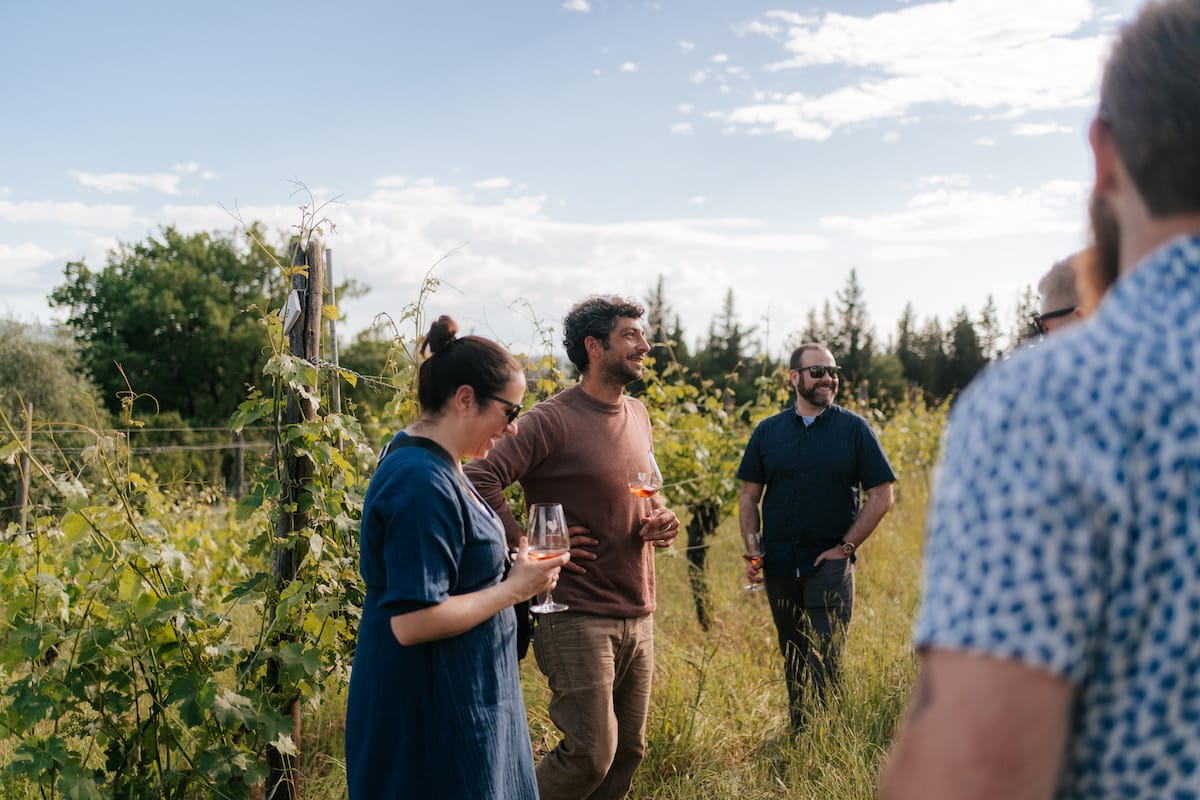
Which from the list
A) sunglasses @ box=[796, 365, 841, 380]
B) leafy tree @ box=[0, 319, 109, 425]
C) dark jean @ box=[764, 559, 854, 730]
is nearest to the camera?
dark jean @ box=[764, 559, 854, 730]

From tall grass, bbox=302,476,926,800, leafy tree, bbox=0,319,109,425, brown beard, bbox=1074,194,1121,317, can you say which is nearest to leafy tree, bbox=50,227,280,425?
leafy tree, bbox=0,319,109,425

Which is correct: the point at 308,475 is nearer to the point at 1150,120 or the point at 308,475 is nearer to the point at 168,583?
the point at 168,583

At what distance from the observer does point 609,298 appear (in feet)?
13.1

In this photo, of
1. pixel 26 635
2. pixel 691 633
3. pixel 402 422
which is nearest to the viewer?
pixel 26 635

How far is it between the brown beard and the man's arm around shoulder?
43cm

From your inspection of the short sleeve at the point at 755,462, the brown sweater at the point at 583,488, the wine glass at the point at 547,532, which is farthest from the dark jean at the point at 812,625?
the wine glass at the point at 547,532

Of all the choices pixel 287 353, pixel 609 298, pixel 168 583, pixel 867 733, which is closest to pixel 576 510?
pixel 609 298

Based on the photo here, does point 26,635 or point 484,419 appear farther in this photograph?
point 26,635

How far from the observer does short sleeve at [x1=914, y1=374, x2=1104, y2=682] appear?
29.5 inches

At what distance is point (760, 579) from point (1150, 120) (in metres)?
4.44

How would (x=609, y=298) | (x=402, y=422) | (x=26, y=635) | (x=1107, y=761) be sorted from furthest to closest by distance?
(x=402, y=422) → (x=609, y=298) → (x=26, y=635) → (x=1107, y=761)

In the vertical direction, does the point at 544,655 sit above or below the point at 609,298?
below

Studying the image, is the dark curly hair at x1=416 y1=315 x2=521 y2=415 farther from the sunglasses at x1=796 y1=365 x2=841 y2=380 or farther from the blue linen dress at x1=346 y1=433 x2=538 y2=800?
the sunglasses at x1=796 y1=365 x2=841 y2=380

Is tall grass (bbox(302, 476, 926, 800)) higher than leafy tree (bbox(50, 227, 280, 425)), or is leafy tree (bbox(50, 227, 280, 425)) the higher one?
leafy tree (bbox(50, 227, 280, 425))
